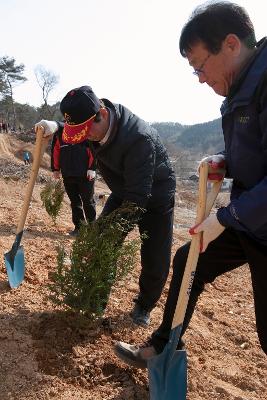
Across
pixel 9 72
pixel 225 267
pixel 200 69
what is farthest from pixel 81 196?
pixel 9 72

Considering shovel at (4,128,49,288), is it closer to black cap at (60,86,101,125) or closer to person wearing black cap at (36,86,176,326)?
person wearing black cap at (36,86,176,326)

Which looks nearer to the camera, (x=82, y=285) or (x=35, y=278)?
(x=82, y=285)

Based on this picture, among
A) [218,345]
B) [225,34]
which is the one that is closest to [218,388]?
[218,345]

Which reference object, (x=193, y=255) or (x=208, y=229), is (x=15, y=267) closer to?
(x=193, y=255)

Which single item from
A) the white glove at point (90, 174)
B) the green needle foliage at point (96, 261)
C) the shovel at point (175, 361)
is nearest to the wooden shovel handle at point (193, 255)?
the shovel at point (175, 361)

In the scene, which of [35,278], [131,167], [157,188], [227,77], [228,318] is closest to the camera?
[227,77]

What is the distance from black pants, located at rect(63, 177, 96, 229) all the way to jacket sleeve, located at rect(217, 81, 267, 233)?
12.6ft

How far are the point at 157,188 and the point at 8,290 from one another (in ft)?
4.72

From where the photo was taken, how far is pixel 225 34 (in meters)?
2.04

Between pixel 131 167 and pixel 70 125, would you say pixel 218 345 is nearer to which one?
pixel 131 167

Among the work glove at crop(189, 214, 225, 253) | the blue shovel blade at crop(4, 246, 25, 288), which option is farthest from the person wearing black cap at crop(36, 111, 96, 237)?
the work glove at crop(189, 214, 225, 253)

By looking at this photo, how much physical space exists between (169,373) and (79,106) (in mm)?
1680

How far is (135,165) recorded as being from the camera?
296 centimetres

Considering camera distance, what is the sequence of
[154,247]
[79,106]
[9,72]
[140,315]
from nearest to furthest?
[79,106], [154,247], [140,315], [9,72]
